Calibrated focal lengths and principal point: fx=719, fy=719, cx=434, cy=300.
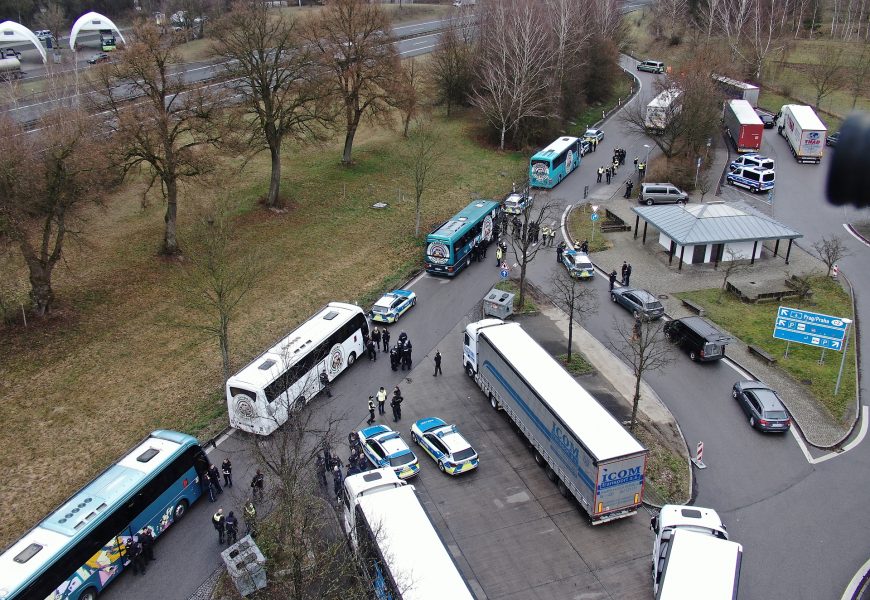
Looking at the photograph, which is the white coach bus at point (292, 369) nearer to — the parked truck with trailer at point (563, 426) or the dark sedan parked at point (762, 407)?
the parked truck with trailer at point (563, 426)

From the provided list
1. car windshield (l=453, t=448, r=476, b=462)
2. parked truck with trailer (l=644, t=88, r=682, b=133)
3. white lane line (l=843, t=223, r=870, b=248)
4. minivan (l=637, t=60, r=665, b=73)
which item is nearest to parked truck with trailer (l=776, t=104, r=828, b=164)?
parked truck with trailer (l=644, t=88, r=682, b=133)

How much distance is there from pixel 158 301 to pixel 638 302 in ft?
88.1

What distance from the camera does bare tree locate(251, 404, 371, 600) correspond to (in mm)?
19969

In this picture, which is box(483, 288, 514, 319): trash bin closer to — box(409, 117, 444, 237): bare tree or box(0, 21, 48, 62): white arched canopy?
box(409, 117, 444, 237): bare tree

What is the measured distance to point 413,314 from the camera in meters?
41.1

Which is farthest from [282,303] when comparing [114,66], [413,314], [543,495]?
[543,495]

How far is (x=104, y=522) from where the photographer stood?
2278cm

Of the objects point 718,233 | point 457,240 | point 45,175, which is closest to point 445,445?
point 457,240

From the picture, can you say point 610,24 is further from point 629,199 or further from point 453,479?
point 453,479

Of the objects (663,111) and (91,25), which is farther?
(91,25)

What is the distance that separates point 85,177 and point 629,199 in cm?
3975

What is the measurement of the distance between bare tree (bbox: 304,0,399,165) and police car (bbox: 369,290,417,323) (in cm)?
2398

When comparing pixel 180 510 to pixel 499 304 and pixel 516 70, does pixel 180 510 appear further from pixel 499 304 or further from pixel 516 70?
pixel 516 70

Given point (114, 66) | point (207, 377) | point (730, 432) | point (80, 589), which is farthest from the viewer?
point (114, 66)
